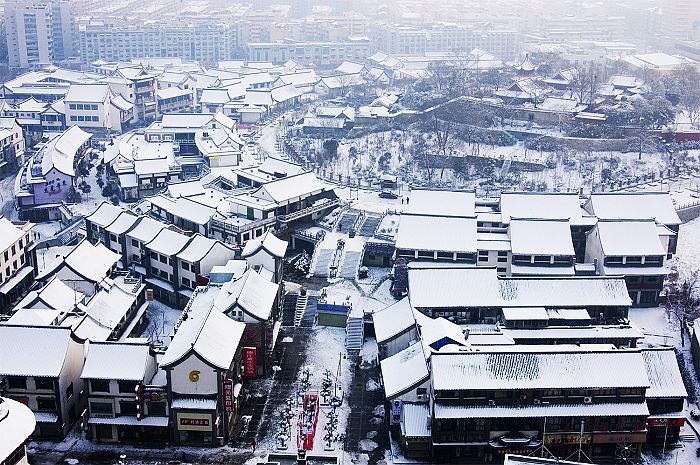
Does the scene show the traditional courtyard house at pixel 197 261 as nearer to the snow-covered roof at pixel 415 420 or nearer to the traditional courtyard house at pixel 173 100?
the snow-covered roof at pixel 415 420

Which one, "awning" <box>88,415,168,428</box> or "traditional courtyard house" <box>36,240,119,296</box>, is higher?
"traditional courtyard house" <box>36,240,119,296</box>

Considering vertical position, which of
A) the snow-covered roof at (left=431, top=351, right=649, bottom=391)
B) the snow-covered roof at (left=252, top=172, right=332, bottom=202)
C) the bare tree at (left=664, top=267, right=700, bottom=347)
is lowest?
the bare tree at (left=664, top=267, right=700, bottom=347)

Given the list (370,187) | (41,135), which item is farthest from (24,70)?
(370,187)

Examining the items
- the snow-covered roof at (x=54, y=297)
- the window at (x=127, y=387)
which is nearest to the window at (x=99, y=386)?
the window at (x=127, y=387)

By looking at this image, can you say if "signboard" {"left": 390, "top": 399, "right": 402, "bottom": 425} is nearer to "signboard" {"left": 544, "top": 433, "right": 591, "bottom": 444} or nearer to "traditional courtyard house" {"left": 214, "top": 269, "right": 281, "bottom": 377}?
"signboard" {"left": 544, "top": 433, "right": 591, "bottom": 444}

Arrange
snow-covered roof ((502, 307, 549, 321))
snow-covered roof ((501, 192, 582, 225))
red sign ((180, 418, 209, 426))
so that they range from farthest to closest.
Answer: snow-covered roof ((501, 192, 582, 225)) → snow-covered roof ((502, 307, 549, 321)) → red sign ((180, 418, 209, 426))

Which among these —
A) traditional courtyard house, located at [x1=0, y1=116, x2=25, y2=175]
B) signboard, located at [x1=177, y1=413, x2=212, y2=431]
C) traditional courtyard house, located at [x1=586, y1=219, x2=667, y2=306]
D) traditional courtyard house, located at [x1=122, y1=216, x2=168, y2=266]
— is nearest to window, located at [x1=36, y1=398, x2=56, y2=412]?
signboard, located at [x1=177, y1=413, x2=212, y2=431]
